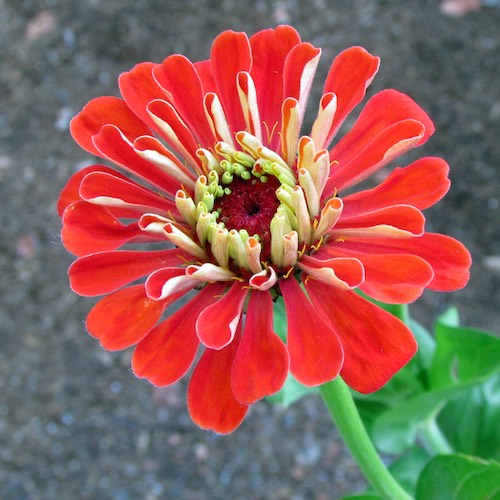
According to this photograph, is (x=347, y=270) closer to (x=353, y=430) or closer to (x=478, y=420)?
(x=353, y=430)

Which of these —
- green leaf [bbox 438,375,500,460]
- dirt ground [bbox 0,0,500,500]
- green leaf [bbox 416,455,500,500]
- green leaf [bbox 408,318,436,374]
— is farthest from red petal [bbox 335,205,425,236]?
dirt ground [bbox 0,0,500,500]

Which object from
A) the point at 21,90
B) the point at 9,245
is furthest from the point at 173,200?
the point at 21,90

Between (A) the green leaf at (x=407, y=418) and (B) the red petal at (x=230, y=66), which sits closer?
(B) the red petal at (x=230, y=66)

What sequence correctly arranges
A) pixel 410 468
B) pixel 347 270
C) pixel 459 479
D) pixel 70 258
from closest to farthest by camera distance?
pixel 347 270
pixel 459 479
pixel 410 468
pixel 70 258

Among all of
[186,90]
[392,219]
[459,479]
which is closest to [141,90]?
[186,90]

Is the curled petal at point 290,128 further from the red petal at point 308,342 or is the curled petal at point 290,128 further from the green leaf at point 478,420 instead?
the green leaf at point 478,420

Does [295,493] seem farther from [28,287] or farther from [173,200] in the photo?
[173,200]

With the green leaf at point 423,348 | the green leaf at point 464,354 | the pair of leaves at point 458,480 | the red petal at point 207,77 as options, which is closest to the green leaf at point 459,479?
the pair of leaves at point 458,480
